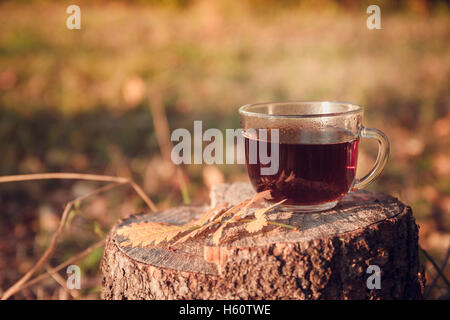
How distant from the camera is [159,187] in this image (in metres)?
3.49

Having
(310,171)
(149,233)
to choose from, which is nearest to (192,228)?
(149,233)

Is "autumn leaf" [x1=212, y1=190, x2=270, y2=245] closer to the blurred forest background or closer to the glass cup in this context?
the glass cup

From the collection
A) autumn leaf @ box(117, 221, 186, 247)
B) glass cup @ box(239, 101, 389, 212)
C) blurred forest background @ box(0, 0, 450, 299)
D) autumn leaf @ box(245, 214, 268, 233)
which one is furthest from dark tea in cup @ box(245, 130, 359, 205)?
blurred forest background @ box(0, 0, 450, 299)

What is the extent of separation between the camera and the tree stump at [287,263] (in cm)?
116

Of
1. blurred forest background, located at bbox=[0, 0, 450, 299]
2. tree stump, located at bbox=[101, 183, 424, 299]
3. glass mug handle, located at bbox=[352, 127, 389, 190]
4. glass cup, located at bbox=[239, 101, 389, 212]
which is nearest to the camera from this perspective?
tree stump, located at bbox=[101, 183, 424, 299]

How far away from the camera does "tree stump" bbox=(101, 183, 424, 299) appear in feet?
3.80

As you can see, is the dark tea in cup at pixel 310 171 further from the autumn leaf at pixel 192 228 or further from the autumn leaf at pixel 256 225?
the autumn leaf at pixel 256 225

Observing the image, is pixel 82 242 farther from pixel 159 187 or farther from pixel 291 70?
pixel 291 70

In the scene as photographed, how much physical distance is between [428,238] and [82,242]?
7.58 feet

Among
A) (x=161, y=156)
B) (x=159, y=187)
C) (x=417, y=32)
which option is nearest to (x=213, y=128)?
(x=161, y=156)

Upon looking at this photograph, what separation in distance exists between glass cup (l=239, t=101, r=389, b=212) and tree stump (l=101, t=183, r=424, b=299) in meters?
0.08

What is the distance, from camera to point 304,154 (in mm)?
1285

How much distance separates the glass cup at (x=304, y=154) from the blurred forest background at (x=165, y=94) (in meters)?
0.75

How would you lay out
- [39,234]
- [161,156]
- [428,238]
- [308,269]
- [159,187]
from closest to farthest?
[308,269] < [428,238] < [39,234] < [159,187] < [161,156]
